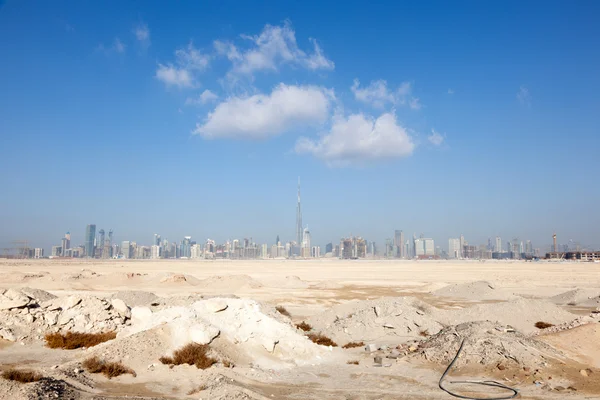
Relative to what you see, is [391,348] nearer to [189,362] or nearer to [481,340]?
[481,340]

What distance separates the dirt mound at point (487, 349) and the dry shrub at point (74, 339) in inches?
404

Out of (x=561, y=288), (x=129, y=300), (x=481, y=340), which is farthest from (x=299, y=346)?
(x=561, y=288)

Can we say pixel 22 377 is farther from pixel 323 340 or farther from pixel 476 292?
pixel 476 292

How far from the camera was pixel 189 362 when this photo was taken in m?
11.5

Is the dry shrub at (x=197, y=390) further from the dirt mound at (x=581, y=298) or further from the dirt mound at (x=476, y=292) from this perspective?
the dirt mound at (x=581, y=298)

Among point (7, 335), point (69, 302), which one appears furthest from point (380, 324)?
point (7, 335)

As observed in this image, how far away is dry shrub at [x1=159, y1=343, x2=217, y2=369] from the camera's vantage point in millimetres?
11469

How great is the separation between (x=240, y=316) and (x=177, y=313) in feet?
6.52

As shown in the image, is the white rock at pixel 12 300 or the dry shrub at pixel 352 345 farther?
the dry shrub at pixel 352 345

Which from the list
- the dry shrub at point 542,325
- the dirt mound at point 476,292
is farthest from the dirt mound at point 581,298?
the dry shrub at point 542,325

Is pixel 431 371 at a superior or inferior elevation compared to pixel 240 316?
inferior

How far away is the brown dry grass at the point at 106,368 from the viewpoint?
425 inches

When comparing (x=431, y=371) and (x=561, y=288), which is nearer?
(x=431, y=371)

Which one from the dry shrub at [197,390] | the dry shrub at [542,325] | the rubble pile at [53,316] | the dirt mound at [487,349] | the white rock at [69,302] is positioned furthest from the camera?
the dry shrub at [542,325]
